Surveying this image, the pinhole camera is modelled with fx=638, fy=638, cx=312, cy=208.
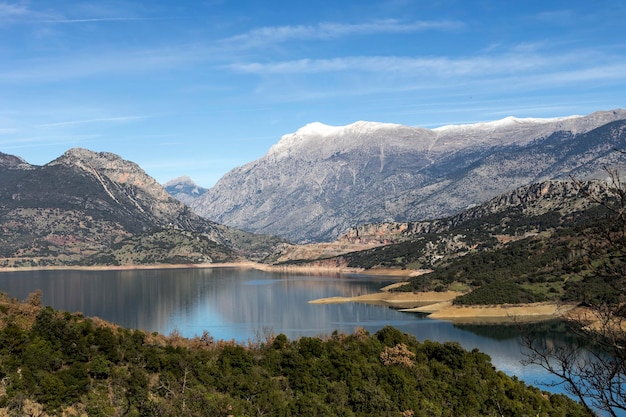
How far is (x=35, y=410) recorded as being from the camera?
44.1 meters

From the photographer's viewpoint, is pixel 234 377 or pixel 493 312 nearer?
pixel 234 377

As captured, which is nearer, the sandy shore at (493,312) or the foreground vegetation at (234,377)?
the foreground vegetation at (234,377)

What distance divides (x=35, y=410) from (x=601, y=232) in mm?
41685

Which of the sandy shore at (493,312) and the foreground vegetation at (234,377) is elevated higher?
the foreground vegetation at (234,377)

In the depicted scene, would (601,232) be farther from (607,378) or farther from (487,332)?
(487,332)

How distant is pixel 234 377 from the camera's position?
57344 mm

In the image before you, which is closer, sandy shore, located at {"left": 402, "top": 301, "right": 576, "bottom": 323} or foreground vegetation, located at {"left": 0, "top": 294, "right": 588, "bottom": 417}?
foreground vegetation, located at {"left": 0, "top": 294, "right": 588, "bottom": 417}

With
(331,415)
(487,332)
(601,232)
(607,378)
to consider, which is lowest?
(487,332)

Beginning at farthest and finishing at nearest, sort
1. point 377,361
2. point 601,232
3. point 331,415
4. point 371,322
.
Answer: point 371,322 → point 377,361 → point 331,415 → point 601,232

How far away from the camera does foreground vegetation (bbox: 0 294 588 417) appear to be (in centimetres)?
4731

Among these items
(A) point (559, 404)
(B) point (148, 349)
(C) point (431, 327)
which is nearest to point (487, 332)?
(C) point (431, 327)

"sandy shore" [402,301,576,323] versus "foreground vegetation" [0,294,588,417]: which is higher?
"foreground vegetation" [0,294,588,417]

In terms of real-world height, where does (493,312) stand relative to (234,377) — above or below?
below

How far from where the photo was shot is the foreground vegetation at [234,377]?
155 ft
